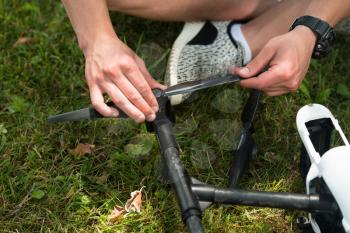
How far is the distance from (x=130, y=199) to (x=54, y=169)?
308 mm

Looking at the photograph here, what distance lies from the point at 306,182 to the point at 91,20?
→ 2.74ft

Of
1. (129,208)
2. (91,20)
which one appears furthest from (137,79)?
(129,208)

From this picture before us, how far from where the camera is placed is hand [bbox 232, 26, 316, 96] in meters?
1.62

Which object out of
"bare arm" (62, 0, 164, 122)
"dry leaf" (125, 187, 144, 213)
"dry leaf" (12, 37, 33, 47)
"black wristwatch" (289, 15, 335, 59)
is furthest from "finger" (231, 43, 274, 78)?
"dry leaf" (12, 37, 33, 47)

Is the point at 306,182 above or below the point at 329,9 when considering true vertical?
below

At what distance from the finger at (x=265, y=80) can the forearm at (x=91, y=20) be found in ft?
1.52

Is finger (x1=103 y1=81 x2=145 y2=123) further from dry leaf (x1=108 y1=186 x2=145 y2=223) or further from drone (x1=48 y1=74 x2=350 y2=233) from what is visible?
dry leaf (x1=108 y1=186 x2=145 y2=223)

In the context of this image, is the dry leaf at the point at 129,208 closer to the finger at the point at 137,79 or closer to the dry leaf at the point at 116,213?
the dry leaf at the point at 116,213

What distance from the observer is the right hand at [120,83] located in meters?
1.59

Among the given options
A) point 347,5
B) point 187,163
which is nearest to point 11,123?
point 187,163

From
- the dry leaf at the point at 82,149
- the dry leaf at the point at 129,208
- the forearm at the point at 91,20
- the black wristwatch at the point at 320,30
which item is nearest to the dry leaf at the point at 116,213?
the dry leaf at the point at 129,208

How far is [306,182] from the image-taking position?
157 centimetres

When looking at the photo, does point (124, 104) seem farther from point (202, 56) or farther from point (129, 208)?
point (202, 56)

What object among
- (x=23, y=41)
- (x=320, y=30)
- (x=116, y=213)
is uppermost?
(x=320, y=30)
